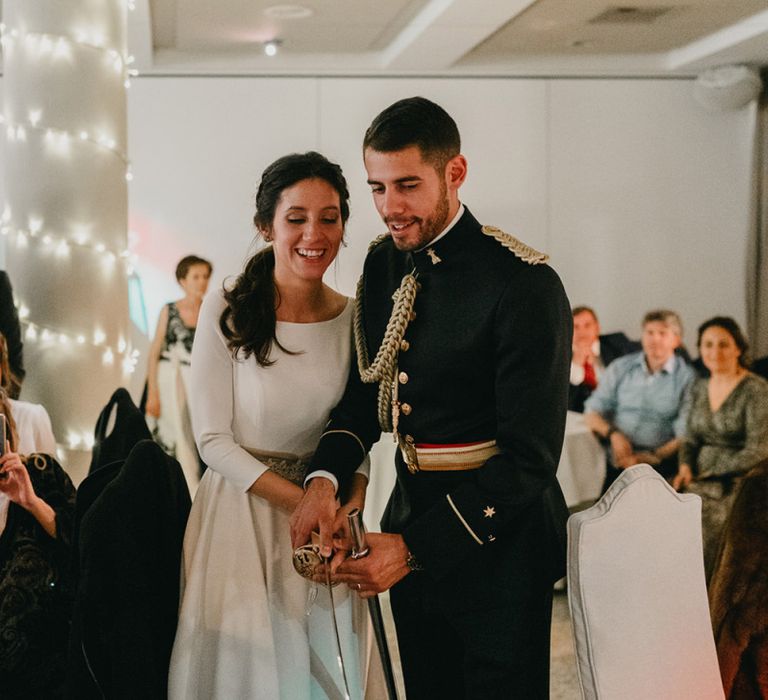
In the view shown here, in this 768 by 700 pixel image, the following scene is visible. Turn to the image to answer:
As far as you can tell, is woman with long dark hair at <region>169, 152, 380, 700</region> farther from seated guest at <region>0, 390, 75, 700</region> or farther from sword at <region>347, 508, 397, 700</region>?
seated guest at <region>0, 390, 75, 700</region>

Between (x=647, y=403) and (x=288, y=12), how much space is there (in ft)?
9.34

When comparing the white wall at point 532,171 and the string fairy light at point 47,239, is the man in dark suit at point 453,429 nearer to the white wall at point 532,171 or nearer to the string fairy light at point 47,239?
the string fairy light at point 47,239

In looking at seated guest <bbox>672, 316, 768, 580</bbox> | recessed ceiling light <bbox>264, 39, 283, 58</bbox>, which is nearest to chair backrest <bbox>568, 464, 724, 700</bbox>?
seated guest <bbox>672, 316, 768, 580</bbox>

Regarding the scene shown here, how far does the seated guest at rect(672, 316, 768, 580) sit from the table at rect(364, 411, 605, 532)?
0.44m

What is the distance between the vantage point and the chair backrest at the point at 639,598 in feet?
5.51

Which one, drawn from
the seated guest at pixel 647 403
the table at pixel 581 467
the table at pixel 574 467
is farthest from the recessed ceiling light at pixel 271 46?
the table at pixel 581 467

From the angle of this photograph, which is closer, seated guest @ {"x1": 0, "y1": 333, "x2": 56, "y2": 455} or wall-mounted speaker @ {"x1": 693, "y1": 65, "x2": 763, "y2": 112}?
seated guest @ {"x1": 0, "y1": 333, "x2": 56, "y2": 455}

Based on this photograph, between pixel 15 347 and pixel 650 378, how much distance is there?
3.42m

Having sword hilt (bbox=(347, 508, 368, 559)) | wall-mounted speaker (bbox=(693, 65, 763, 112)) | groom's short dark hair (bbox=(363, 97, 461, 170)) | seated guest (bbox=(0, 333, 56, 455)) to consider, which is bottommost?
sword hilt (bbox=(347, 508, 368, 559))

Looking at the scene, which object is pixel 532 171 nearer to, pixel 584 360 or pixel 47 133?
pixel 584 360

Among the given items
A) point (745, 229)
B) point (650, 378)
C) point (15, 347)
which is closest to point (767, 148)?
point (745, 229)

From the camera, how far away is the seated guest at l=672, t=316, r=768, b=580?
463 cm

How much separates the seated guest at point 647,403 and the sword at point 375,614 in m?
3.48

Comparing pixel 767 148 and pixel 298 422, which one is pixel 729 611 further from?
pixel 767 148
